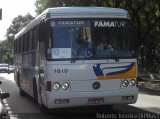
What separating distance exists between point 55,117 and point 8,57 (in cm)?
11600

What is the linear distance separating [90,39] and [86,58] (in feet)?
1.69

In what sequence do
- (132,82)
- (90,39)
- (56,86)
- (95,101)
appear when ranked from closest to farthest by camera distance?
(56,86) → (95,101) → (90,39) → (132,82)

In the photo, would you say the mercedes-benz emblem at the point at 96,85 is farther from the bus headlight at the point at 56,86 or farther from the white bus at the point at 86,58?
the bus headlight at the point at 56,86

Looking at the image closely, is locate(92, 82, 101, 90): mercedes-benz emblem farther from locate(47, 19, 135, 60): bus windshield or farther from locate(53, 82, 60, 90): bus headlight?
locate(53, 82, 60, 90): bus headlight

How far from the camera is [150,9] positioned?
36.5 m

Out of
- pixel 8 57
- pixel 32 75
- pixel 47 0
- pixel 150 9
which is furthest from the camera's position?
pixel 8 57

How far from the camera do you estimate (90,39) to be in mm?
12320

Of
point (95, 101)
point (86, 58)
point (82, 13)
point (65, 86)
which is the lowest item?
point (95, 101)

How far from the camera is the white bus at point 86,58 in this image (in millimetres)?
12039

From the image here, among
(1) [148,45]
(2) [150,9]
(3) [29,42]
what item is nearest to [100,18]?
(3) [29,42]

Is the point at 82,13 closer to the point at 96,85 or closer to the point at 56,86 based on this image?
the point at 96,85

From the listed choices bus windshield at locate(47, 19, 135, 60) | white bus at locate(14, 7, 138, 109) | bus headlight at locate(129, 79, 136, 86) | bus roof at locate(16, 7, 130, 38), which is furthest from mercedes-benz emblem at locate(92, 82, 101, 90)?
bus roof at locate(16, 7, 130, 38)

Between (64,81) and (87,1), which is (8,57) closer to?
(87,1)

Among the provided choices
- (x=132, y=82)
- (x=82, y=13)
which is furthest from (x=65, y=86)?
(x=82, y=13)
